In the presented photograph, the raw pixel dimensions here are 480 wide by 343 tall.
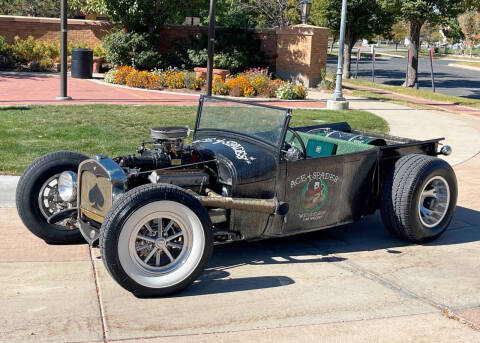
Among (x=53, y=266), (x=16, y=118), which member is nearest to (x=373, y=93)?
(x=16, y=118)

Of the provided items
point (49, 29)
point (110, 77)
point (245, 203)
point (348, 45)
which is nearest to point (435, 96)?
point (348, 45)

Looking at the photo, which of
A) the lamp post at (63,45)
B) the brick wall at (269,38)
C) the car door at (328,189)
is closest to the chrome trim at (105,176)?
the car door at (328,189)

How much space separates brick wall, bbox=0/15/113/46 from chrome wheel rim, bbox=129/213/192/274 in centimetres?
2111

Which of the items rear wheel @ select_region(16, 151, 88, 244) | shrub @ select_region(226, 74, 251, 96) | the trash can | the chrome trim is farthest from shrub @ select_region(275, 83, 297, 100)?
the chrome trim

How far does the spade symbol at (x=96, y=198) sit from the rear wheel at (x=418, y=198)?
2.60 m

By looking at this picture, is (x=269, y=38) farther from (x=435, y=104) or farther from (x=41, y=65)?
(x=41, y=65)

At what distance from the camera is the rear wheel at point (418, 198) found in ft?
18.5

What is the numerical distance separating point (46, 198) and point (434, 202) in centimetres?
363

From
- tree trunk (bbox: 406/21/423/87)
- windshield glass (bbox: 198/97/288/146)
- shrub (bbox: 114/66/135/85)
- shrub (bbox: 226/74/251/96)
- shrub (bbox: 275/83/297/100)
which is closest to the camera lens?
windshield glass (bbox: 198/97/288/146)

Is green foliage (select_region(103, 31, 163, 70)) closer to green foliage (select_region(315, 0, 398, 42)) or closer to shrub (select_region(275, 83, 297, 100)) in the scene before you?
shrub (select_region(275, 83, 297, 100))

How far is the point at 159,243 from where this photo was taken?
4.43 m

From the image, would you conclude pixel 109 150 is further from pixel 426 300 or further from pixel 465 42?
pixel 465 42

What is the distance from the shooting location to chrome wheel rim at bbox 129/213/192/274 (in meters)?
4.36

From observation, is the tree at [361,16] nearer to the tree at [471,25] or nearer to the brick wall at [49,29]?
the brick wall at [49,29]
